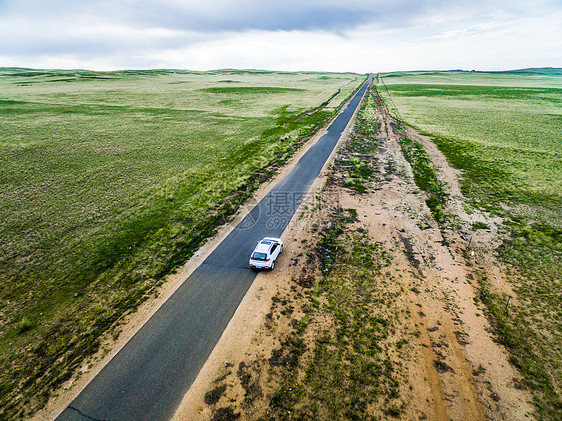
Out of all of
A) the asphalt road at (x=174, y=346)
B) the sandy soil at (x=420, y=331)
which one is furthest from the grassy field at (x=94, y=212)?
the sandy soil at (x=420, y=331)

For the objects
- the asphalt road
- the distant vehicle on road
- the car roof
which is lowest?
the asphalt road

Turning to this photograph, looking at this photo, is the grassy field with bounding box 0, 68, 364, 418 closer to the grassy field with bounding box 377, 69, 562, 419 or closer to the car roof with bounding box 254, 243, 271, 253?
the car roof with bounding box 254, 243, 271, 253

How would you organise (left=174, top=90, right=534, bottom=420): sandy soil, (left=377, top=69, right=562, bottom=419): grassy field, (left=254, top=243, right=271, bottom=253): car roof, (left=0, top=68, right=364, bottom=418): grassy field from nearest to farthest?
(left=174, top=90, right=534, bottom=420): sandy soil < (left=377, top=69, right=562, bottom=419): grassy field < (left=0, top=68, right=364, bottom=418): grassy field < (left=254, top=243, right=271, bottom=253): car roof

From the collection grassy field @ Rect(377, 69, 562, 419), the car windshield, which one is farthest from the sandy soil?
the car windshield

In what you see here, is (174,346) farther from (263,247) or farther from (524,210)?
(524,210)

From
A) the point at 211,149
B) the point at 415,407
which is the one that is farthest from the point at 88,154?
the point at 415,407
